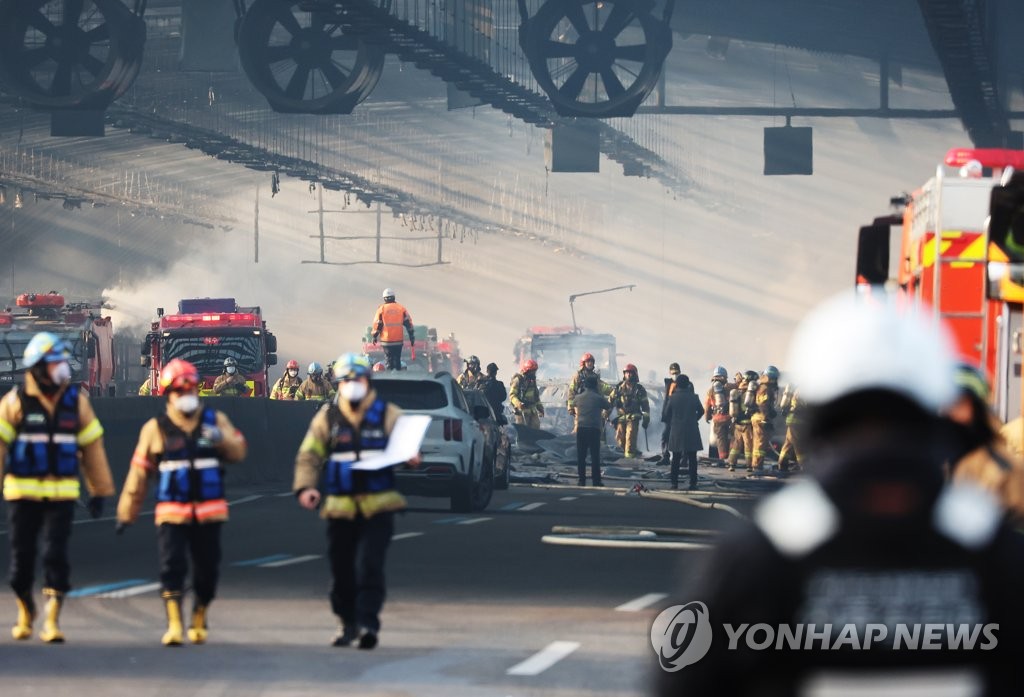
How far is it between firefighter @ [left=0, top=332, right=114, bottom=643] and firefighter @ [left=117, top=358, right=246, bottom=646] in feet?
1.53

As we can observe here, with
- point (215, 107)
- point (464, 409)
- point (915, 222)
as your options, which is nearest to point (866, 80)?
point (215, 107)

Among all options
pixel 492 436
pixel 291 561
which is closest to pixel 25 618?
pixel 291 561

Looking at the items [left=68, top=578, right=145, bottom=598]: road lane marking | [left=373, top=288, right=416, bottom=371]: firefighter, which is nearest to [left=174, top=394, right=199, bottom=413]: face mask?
[left=68, top=578, right=145, bottom=598]: road lane marking

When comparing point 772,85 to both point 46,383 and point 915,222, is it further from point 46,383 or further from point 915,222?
point 46,383

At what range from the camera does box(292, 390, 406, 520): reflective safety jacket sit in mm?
11211

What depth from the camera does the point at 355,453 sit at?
11281 millimetres

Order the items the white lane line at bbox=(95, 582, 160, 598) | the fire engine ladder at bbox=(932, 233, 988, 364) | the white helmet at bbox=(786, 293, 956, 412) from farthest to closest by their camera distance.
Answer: the fire engine ladder at bbox=(932, 233, 988, 364), the white lane line at bbox=(95, 582, 160, 598), the white helmet at bbox=(786, 293, 956, 412)

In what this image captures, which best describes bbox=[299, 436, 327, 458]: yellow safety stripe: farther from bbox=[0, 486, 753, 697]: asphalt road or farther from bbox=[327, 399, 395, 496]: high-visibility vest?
bbox=[0, 486, 753, 697]: asphalt road

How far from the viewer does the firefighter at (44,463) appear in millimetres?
11680

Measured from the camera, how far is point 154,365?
39.8m

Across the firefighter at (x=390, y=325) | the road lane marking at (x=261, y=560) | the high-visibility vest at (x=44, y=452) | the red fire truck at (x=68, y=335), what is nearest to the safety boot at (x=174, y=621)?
the high-visibility vest at (x=44, y=452)

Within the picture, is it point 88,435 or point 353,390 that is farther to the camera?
point 88,435

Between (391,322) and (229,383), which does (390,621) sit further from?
(229,383)

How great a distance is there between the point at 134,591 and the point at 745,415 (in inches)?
903
